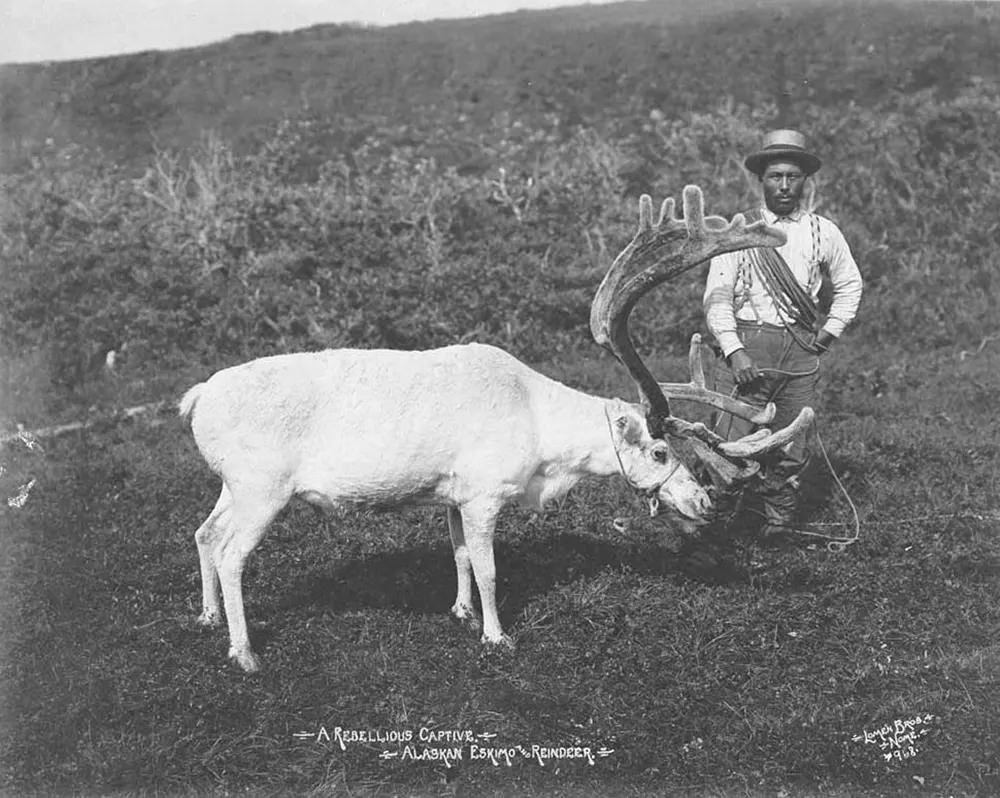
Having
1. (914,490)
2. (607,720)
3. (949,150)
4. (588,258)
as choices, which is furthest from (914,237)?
(607,720)

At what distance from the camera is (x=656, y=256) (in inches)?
263

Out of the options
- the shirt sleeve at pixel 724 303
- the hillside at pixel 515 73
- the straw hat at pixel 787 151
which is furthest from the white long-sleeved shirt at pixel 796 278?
the hillside at pixel 515 73

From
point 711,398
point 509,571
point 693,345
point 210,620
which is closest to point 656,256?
point 693,345

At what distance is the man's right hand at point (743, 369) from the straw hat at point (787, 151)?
1415mm

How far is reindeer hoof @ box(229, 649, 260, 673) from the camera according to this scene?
6.42 metres

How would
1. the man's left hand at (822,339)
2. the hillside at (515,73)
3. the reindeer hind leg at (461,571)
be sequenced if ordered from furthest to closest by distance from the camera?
the hillside at (515,73), the man's left hand at (822,339), the reindeer hind leg at (461,571)

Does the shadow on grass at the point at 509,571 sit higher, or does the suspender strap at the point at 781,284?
the suspender strap at the point at 781,284

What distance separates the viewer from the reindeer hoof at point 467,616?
23.4 ft

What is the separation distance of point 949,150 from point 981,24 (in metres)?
8.84

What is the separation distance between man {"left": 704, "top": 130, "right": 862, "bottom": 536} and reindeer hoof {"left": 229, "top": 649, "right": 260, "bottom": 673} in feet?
12.5

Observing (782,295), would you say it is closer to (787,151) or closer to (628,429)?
(787,151)

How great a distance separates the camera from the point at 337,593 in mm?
7582

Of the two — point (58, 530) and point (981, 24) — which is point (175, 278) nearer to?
point (58, 530)

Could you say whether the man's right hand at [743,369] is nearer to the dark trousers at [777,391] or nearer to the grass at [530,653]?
the dark trousers at [777,391]
